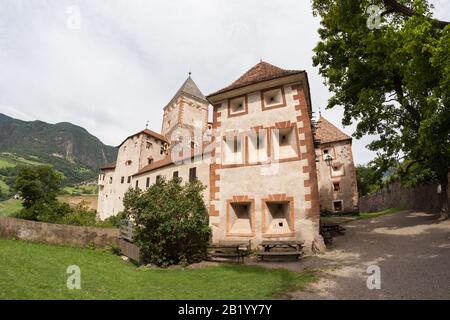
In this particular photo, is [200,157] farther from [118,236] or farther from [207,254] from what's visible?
[207,254]

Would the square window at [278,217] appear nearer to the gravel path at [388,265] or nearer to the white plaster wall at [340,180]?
the gravel path at [388,265]

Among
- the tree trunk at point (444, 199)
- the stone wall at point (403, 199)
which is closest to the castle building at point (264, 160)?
the tree trunk at point (444, 199)

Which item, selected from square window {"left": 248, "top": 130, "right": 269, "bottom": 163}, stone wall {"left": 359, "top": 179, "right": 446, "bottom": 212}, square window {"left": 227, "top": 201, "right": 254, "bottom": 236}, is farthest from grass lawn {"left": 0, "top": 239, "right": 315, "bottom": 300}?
stone wall {"left": 359, "top": 179, "right": 446, "bottom": 212}

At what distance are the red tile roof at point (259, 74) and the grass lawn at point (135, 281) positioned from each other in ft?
31.4

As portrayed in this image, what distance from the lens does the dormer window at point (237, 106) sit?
15.5 meters

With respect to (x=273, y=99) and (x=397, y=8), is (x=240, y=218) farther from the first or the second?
(x=397, y=8)

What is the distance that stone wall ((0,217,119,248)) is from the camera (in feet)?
55.1

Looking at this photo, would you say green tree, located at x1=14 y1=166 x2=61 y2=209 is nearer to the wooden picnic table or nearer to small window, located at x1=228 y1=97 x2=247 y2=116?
small window, located at x1=228 y1=97 x2=247 y2=116

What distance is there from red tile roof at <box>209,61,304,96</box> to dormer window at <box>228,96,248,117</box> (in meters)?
0.75

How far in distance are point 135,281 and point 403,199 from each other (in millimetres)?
29318

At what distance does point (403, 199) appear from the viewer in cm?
2888
